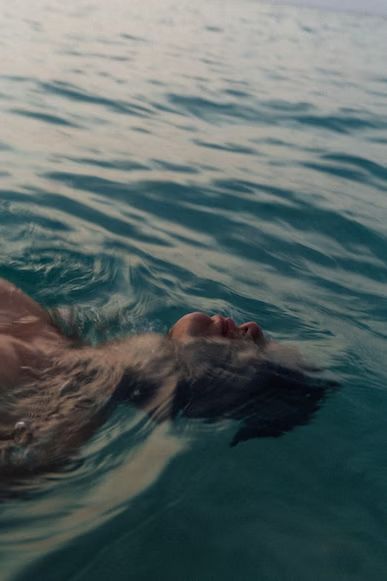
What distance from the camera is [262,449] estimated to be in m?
2.75

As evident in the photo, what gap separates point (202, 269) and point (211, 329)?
1.58 meters

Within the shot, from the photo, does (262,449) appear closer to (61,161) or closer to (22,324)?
(22,324)

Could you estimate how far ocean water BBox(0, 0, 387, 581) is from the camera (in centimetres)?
227

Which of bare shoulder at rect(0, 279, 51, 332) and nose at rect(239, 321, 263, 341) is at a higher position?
nose at rect(239, 321, 263, 341)

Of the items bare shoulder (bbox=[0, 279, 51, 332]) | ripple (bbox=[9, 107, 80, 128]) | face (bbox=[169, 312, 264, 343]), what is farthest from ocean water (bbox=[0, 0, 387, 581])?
face (bbox=[169, 312, 264, 343])

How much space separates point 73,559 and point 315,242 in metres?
3.58

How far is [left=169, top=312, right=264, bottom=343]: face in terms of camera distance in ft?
9.93

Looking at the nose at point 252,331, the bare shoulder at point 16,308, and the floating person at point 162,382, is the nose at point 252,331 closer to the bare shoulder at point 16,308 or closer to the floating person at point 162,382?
the floating person at point 162,382

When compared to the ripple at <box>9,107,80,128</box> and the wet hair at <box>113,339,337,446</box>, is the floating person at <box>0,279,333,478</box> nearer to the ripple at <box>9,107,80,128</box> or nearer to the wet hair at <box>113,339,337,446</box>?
the wet hair at <box>113,339,337,446</box>

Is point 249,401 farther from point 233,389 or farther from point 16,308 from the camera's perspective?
point 16,308

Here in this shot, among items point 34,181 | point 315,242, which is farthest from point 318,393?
point 34,181

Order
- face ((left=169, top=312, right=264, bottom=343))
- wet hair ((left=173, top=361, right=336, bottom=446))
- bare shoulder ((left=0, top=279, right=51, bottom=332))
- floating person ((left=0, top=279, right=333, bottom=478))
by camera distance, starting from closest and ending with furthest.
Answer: floating person ((left=0, top=279, right=333, bottom=478)) < wet hair ((left=173, top=361, right=336, bottom=446)) < face ((left=169, top=312, right=264, bottom=343)) < bare shoulder ((left=0, top=279, right=51, bottom=332))

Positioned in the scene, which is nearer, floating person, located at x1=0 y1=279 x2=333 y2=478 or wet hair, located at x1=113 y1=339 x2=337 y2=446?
floating person, located at x1=0 y1=279 x2=333 y2=478

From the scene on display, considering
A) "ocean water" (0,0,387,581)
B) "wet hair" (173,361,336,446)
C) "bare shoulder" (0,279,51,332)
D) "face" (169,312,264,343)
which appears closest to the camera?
"ocean water" (0,0,387,581)
